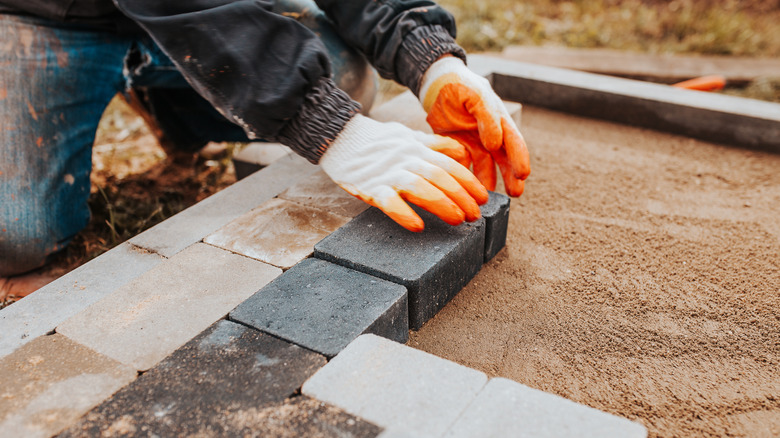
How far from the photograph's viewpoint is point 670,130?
2992mm

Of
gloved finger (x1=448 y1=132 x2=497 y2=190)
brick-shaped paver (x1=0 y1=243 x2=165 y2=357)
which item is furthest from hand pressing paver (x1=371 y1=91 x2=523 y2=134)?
brick-shaped paver (x1=0 y1=243 x2=165 y2=357)

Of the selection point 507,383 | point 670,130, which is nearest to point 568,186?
point 670,130

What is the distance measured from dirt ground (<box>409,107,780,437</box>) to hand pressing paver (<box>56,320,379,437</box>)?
51 centimetres

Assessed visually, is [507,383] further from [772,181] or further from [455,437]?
[772,181]

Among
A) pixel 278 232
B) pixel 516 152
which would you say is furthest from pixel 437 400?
pixel 516 152

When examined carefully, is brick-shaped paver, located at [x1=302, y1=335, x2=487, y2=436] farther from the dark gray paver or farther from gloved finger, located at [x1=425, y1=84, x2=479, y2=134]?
the dark gray paver

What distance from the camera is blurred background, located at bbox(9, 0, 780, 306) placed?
9.04 feet

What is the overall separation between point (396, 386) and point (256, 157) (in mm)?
1833

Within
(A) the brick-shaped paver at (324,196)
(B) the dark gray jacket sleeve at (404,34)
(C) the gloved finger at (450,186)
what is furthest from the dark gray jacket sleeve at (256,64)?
(B) the dark gray jacket sleeve at (404,34)

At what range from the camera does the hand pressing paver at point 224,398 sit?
1.20 meters

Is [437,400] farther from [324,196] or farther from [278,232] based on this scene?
[324,196]

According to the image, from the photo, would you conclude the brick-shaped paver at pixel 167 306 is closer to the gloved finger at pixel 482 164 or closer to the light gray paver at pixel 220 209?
the light gray paver at pixel 220 209

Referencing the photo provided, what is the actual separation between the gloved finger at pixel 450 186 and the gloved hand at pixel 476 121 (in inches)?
8.7

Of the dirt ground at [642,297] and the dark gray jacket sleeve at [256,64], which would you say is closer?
the dirt ground at [642,297]
